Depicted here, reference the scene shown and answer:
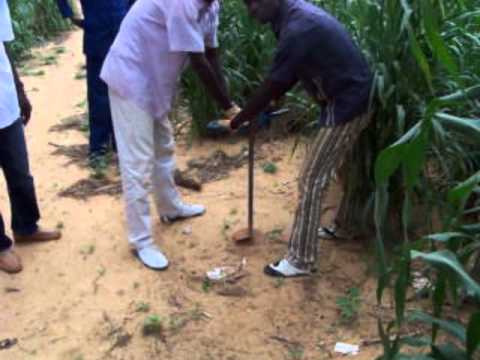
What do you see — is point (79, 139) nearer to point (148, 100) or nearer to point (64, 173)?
point (64, 173)

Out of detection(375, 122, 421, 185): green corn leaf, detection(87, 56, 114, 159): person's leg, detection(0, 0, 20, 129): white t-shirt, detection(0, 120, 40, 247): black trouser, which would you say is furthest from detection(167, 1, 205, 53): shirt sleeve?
detection(87, 56, 114, 159): person's leg

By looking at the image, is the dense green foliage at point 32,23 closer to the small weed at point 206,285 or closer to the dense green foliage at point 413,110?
the dense green foliage at point 413,110

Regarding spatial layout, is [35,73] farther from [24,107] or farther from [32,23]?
[24,107]

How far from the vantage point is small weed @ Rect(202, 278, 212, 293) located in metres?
3.30

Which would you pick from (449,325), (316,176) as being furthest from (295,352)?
(449,325)

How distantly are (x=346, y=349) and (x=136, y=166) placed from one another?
1.30 m

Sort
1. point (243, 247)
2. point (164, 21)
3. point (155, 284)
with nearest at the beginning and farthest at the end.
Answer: point (164, 21)
point (155, 284)
point (243, 247)

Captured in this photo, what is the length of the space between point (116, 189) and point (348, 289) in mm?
1811

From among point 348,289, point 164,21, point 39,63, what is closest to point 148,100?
point 164,21

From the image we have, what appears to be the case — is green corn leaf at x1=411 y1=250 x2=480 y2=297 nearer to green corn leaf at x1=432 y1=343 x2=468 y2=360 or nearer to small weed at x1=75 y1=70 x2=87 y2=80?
green corn leaf at x1=432 y1=343 x2=468 y2=360

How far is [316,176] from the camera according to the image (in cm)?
309

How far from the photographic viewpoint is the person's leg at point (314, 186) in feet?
9.93

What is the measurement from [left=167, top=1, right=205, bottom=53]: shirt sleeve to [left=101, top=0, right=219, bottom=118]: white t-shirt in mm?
15

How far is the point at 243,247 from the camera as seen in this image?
143 inches
